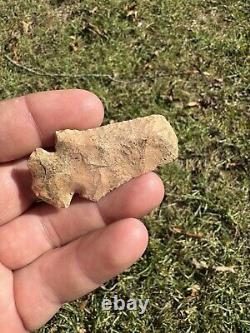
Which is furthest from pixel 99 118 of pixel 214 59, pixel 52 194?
pixel 214 59

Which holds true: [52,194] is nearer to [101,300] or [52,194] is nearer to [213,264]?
[101,300]

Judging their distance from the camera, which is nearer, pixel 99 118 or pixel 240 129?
pixel 99 118

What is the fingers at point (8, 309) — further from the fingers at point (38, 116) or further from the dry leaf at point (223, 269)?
the dry leaf at point (223, 269)

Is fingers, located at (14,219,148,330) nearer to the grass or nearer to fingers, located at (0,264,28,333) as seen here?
fingers, located at (0,264,28,333)

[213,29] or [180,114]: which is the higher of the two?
[213,29]

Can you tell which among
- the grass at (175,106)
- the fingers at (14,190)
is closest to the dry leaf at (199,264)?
the grass at (175,106)

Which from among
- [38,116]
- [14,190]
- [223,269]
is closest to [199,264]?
[223,269]

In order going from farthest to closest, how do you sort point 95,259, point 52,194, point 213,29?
point 213,29, point 52,194, point 95,259
